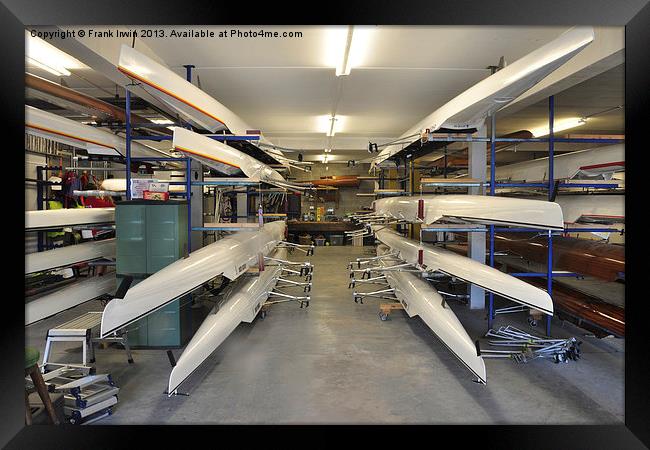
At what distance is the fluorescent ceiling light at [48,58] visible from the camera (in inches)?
148

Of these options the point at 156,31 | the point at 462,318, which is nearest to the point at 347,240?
the point at 462,318

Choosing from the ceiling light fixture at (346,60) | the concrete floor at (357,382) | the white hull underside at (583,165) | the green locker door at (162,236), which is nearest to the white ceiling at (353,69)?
the ceiling light fixture at (346,60)

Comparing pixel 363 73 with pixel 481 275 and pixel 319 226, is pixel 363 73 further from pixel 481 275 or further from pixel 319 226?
pixel 319 226

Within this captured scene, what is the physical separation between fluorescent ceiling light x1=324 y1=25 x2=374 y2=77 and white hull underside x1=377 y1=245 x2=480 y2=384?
2.63 metres

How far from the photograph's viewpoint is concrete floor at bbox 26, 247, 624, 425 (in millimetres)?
2621

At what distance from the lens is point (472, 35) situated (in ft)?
12.4

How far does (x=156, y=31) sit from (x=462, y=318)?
4612mm

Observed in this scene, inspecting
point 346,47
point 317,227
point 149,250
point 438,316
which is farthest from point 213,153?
point 317,227

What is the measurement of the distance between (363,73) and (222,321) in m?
3.40

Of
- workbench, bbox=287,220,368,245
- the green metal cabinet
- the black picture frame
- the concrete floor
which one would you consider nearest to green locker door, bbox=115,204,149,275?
the green metal cabinet
